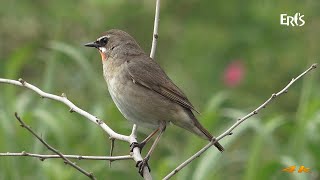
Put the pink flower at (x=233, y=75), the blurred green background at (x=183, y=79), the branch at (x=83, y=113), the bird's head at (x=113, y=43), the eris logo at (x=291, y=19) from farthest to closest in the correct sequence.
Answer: the eris logo at (x=291, y=19), the pink flower at (x=233, y=75), the blurred green background at (x=183, y=79), the bird's head at (x=113, y=43), the branch at (x=83, y=113)

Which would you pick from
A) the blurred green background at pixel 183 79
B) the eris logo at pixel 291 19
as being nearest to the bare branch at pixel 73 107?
the blurred green background at pixel 183 79

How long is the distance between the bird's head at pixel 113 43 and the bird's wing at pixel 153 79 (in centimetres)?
16

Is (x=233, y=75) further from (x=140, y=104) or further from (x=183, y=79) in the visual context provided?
(x=140, y=104)

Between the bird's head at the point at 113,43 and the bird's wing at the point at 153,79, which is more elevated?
the bird's head at the point at 113,43

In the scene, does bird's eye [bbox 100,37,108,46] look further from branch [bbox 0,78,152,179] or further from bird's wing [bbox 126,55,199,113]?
branch [bbox 0,78,152,179]

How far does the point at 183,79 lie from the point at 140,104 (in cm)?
323

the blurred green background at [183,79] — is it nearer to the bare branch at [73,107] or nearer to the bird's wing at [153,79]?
the bird's wing at [153,79]

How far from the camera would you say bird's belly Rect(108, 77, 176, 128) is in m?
5.62

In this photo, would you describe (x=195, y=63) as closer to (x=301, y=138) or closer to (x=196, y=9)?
(x=196, y=9)

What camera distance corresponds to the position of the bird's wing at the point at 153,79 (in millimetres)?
5816

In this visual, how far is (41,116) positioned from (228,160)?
5.32ft

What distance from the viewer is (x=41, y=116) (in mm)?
7020

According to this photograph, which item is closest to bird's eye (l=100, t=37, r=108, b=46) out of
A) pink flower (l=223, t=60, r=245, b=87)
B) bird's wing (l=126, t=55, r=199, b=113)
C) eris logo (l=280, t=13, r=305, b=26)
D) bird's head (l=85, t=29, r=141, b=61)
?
bird's head (l=85, t=29, r=141, b=61)

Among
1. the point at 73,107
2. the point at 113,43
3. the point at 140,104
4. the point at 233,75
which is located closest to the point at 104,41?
the point at 113,43
